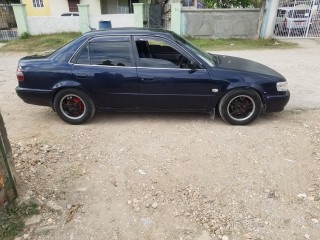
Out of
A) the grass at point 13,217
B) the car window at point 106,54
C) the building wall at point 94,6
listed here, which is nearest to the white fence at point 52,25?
the building wall at point 94,6

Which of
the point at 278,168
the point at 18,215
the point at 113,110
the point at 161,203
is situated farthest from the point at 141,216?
the point at 113,110

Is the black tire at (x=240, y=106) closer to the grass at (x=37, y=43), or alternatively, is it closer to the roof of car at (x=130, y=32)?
the roof of car at (x=130, y=32)

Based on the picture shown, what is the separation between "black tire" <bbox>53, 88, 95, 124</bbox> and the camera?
4605 mm

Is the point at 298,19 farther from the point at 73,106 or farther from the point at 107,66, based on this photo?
the point at 73,106

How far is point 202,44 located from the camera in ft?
41.1

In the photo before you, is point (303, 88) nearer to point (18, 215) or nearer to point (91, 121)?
point (91, 121)

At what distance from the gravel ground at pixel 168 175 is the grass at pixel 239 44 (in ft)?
23.8

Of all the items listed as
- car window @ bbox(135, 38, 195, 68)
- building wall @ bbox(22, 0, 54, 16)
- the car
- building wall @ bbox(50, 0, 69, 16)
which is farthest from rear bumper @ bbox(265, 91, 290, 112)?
building wall @ bbox(22, 0, 54, 16)

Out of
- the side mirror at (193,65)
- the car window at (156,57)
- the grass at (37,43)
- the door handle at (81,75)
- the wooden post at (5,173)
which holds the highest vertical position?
the car window at (156,57)

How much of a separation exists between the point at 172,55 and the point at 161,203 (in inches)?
104

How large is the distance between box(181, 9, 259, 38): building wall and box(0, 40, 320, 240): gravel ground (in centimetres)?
914

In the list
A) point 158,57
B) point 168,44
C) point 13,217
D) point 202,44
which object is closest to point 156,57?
point 158,57

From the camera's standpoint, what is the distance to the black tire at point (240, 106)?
4.51 m

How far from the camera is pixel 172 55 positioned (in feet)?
15.4
